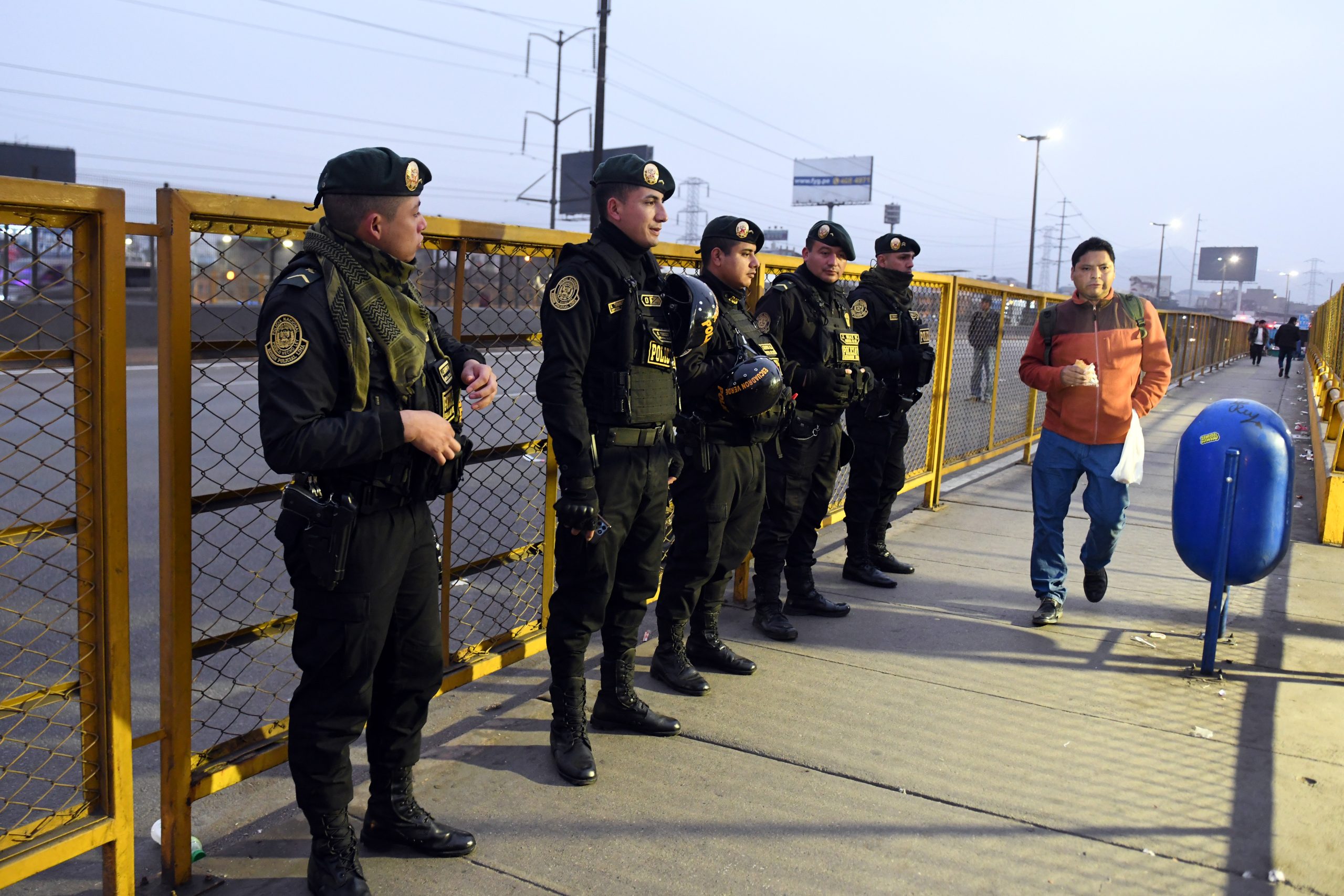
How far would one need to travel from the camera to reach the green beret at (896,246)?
5.56m

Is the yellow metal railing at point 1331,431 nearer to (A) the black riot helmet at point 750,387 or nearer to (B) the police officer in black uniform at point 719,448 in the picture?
(B) the police officer in black uniform at point 719,448

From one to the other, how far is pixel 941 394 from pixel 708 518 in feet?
14.5

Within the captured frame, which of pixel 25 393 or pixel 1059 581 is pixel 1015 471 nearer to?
pixel 1059 581

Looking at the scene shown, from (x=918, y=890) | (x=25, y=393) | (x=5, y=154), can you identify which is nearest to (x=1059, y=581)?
(x=918, y=890)

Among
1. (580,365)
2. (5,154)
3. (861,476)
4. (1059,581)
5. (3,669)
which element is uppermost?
(5,154)

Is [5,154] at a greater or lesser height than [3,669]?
greater

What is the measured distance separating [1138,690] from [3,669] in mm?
4938

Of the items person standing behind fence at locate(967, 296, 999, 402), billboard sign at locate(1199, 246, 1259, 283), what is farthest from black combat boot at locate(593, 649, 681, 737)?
billboard sign at locate(1199, 246, 1259, 283)

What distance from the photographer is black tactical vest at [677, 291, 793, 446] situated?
12.6ft

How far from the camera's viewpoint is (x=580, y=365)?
10.4ft

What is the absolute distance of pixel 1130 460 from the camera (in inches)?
190

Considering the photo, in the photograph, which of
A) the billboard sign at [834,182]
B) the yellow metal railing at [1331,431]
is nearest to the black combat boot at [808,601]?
the yellow metal railing at [1331,431]

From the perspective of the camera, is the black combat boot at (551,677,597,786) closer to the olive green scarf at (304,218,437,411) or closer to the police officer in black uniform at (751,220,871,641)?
the olive green scarf at (304,218,437,411)

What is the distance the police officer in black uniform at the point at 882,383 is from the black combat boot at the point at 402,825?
342cm
